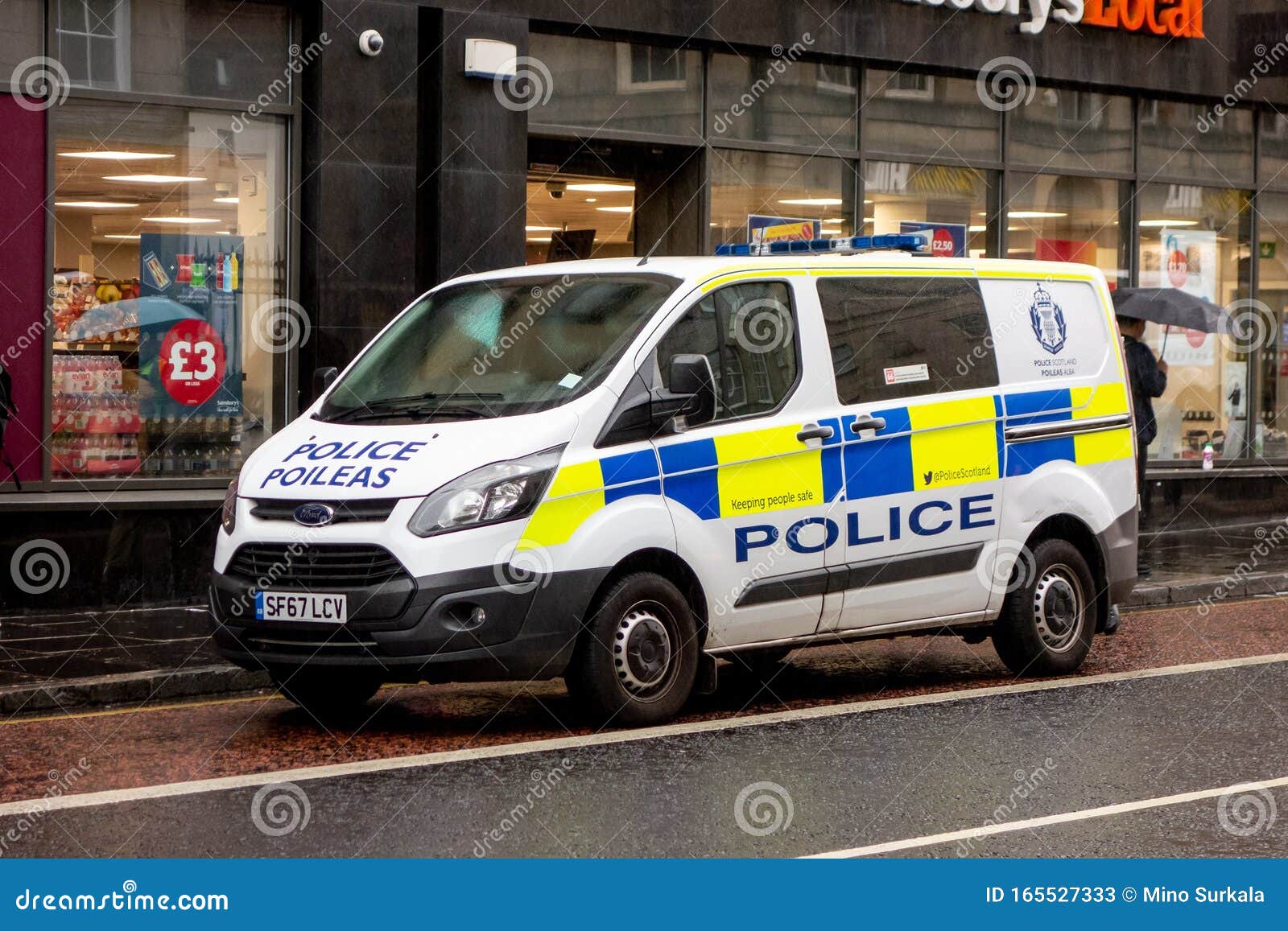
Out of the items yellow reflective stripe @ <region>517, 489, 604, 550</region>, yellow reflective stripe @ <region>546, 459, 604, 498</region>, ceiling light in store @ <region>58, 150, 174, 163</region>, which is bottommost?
yellow reflective stripe @ <region>517, 489, 604, 550</region>

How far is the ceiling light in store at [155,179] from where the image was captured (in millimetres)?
12625

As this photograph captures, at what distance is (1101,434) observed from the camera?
959cm

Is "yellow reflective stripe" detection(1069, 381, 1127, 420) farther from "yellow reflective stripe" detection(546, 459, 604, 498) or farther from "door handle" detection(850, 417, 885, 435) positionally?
"yellow reflective stripe" detection(546, 459, 604, 498)

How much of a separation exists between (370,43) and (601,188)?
2.69 meters

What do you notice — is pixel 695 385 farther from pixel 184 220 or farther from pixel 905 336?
pixel 184 220

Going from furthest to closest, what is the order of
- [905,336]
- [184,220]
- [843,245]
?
[184,220] < [843,245] < [905,336]

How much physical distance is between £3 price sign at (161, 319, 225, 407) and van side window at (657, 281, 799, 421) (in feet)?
19.5

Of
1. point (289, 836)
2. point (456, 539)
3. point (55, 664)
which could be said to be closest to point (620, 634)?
point (456, 539)

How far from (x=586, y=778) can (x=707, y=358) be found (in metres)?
2.13

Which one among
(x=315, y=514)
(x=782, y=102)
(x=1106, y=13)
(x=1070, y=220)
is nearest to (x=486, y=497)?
(x=315, y=514)

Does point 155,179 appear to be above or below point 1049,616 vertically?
above

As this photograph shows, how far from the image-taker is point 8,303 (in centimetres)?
1216

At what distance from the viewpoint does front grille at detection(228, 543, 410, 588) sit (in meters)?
7.25

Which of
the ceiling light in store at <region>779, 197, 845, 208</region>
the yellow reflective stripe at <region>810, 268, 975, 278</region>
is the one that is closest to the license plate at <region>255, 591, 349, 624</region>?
the yellow reflective stripe at <region>810, 268, 975, 278</region>
